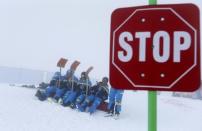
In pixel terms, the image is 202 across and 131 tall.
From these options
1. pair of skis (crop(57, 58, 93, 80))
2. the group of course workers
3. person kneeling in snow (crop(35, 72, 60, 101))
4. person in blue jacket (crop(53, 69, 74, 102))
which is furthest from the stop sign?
person kneeling in snow (crop(35, 72, 60, 101))

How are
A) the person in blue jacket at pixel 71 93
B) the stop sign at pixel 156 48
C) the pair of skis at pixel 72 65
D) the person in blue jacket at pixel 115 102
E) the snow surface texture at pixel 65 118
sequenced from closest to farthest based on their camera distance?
the stop sign at pixel 156 48 → the snow surface texture at pixel 65 118 → the person in blue jacket at pixel 115 102 → the person in blue jacket at pixel 71 93 → the pair of skis at pixel 72 65

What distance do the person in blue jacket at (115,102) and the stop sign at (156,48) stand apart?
1091 centimetres

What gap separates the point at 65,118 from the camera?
41.0 ft

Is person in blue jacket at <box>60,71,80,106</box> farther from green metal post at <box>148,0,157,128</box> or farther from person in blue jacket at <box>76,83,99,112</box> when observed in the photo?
green metal post at <box>148,0,157,128</box>

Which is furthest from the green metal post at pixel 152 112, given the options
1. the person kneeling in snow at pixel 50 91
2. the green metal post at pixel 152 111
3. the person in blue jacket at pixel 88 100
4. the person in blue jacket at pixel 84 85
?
the person kneeling in snow at pixel 50 91

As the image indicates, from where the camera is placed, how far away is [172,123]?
13.5 metres

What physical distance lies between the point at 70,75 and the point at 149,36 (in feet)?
40.0

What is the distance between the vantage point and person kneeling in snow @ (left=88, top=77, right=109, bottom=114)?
13.7 m

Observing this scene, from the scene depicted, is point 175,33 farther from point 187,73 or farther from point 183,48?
point 187,73

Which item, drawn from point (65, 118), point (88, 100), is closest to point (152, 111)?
point (65, 118)

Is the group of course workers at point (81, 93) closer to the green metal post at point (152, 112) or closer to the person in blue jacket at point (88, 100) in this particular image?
the person in blue jacket at point (88, 100)

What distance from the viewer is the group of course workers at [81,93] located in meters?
13.8

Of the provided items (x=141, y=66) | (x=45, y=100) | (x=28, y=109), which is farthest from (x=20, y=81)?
(x=141, y=66)

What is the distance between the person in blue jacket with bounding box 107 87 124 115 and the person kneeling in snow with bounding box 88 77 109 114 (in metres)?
0.23
